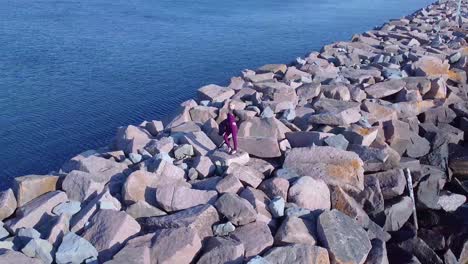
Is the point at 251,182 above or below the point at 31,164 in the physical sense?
above

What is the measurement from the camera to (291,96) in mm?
14359

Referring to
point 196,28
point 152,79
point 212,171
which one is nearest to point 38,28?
point 196,28

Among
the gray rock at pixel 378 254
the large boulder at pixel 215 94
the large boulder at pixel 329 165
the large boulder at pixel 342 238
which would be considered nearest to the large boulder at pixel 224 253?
the large boulder at pixel 342 238

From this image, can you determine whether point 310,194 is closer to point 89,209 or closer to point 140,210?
point 140,210

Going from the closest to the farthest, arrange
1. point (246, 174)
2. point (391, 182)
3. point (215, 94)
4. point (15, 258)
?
point (15, 258)
point (246, 174)
point (391, 182)
point (215, 94)

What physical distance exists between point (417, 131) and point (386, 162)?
9.42 feet

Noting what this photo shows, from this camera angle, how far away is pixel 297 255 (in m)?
8.00

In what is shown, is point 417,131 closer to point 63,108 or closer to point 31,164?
point 31,164

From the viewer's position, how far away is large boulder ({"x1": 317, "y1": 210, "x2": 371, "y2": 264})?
8233 millimetres

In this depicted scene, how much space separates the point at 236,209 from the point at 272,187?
1186 millimetres

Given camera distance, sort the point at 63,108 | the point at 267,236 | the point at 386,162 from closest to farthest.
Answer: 1. the point at 267,236
2. the point at 386,162
3. the point at 63,108

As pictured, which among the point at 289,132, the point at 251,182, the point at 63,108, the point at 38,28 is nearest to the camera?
the point at 251,182

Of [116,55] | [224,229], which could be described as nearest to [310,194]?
[224,229]

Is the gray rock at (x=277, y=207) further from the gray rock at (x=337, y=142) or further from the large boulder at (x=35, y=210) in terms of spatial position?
the large boulder at (x=35, y=210)
